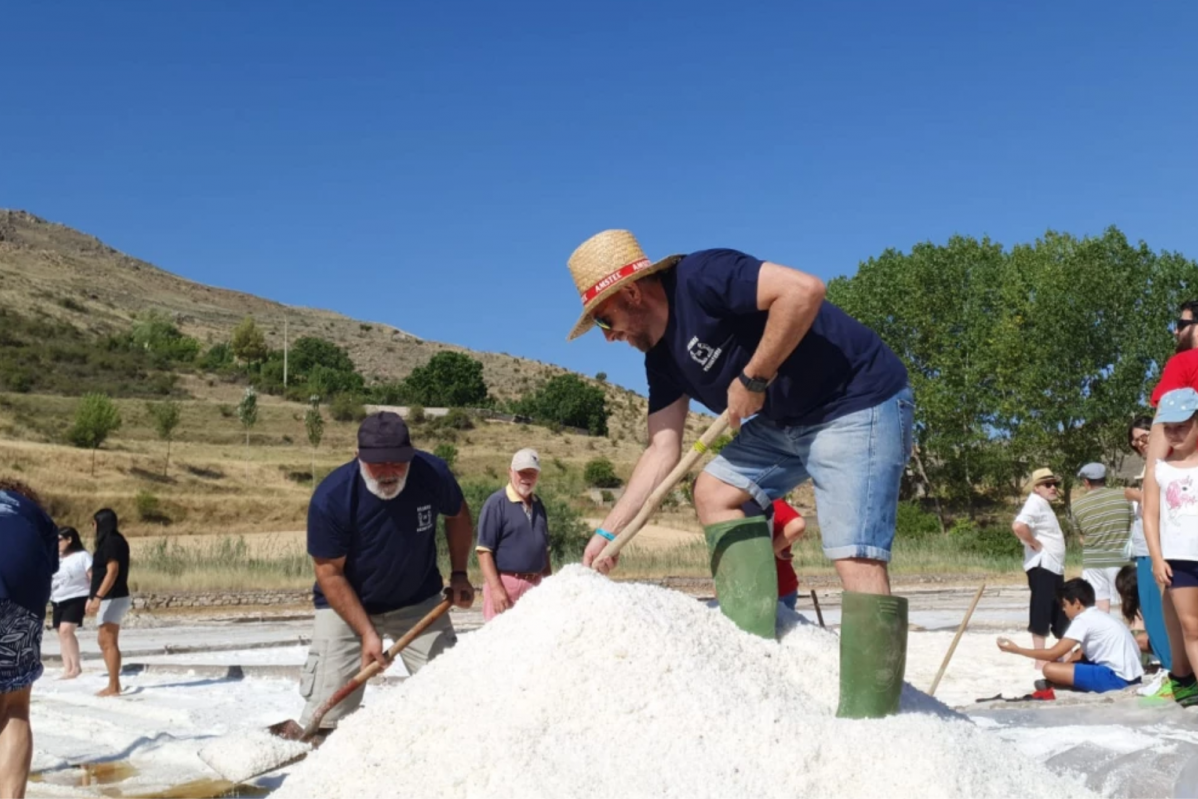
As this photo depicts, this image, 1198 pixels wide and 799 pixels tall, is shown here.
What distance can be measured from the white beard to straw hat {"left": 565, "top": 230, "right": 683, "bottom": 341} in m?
1.45

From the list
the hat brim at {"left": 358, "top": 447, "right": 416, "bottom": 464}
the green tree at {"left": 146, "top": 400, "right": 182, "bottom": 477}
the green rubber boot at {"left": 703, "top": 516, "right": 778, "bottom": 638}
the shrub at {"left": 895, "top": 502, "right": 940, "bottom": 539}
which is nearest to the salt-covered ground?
the green rubber boot at {"left": 703, "top": 516, "right": 778, "bottom": 638}

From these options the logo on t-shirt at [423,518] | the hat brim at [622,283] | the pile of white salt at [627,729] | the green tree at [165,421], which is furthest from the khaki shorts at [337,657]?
the green tree at [165,421]

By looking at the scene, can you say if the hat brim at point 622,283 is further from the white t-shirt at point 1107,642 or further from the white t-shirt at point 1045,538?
the white t-shirt at point 1045,538

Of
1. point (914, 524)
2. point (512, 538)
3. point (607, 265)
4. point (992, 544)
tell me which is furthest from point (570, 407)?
point (607, 265)

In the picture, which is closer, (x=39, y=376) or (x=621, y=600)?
(x=621, y=600)

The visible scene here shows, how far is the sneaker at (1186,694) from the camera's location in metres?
5.05

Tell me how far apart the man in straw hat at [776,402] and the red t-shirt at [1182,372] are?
2626 millimetres

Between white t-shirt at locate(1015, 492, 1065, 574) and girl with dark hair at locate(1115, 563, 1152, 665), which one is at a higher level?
white t-shirt at locate(1015, 492, 1065, 574)

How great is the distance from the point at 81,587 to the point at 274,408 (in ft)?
154

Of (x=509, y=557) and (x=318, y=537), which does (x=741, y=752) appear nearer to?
(x=318, y=537)

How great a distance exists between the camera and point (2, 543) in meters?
3.88

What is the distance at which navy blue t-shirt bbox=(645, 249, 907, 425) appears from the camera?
11.5 feet

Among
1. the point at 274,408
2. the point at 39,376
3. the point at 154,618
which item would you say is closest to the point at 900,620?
the point at 154,618

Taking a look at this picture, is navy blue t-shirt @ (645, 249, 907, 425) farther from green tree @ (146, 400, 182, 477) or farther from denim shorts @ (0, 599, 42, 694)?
green tree @ (146, 400, 182, 477)
